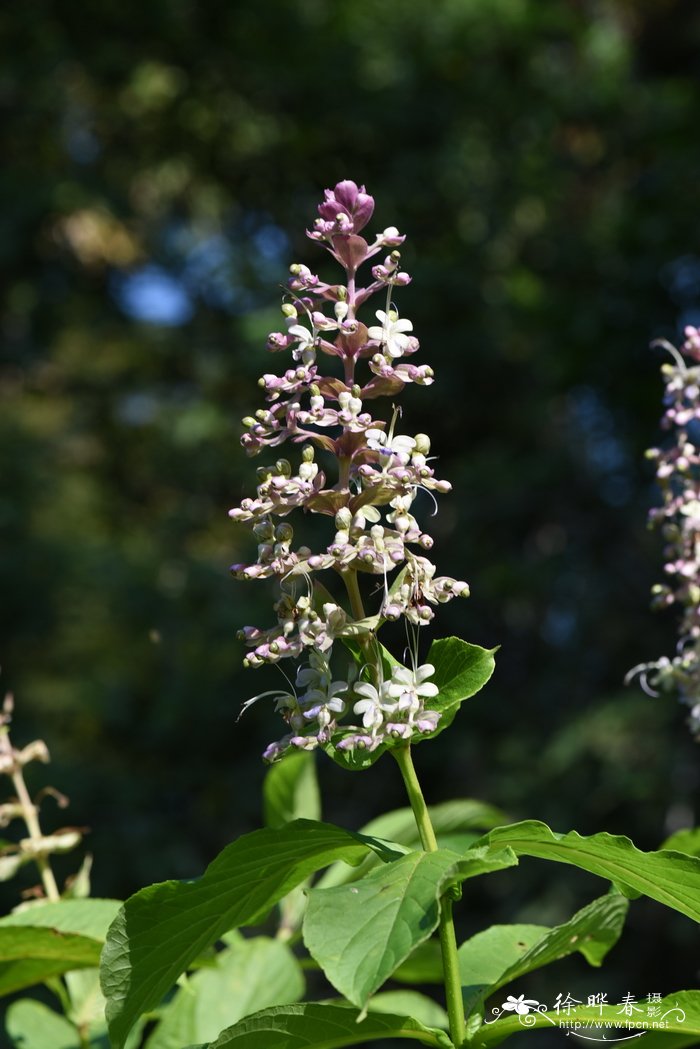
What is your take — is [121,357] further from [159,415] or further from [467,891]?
[467,891]

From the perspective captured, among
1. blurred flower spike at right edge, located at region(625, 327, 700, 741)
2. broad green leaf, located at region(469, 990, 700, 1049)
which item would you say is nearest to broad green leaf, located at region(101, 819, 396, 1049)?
broad green leaf, located at region(469, 990, 700, 1049)

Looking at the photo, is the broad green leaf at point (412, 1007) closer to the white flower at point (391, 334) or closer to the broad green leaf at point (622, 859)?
the broad green leaf at point (622, 859)

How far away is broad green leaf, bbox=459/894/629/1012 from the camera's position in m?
0.75

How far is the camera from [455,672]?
76cm

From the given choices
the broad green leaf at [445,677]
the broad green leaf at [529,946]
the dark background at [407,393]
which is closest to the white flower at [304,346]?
the broad green leaf at [445,677]

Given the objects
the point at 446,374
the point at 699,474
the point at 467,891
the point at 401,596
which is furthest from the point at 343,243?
the point at 446,374

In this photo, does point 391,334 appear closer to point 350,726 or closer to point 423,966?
point 350,726

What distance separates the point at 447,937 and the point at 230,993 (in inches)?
16.6

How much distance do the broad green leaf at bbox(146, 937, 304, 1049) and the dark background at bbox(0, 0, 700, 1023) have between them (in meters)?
3.15

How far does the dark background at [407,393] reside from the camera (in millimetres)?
4414

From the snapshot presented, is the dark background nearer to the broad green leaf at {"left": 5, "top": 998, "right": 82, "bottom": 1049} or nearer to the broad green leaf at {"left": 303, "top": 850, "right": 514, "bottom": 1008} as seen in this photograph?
the broad green leaf at {"left": 5, "top": 998, "right": 82, "bottom": 1049}

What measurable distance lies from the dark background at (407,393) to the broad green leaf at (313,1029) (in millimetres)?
3483

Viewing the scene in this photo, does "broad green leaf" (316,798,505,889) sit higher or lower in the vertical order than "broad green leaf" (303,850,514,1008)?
higher

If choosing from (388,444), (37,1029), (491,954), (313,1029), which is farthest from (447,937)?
(37,1029)
